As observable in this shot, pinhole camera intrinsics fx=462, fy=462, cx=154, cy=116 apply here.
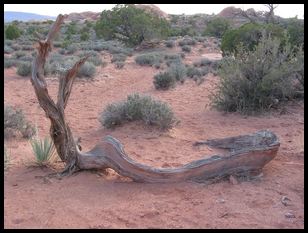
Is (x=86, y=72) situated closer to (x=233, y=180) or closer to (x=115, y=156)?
(x=115, y=156)

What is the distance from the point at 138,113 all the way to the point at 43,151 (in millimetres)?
2626

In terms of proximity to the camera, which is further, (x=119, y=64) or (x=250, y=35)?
(x=119, y=64)

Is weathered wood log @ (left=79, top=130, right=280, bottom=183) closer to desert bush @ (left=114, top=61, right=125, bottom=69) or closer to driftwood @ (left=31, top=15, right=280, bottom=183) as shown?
driftwood @ (left=31, top=15, right=280, bottom=183)

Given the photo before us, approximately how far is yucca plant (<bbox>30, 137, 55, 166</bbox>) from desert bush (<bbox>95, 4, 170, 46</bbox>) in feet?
74.8

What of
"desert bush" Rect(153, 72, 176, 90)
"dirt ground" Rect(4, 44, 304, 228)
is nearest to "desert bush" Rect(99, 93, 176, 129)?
"dirt ground" Rect(4, 44, 304, 228)

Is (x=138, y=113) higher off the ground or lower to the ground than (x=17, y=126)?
higher

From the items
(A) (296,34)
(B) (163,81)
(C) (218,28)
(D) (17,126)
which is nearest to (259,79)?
(B) (163,81)

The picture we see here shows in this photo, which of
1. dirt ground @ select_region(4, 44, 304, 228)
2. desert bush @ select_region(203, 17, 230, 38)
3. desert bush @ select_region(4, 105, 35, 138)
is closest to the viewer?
dirt ground @ select_region(4, 44, 304, 228)

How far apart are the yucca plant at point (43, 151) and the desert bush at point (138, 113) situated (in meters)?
2.26

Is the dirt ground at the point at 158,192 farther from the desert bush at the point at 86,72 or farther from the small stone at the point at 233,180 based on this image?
the desert bush at the point at 86,72

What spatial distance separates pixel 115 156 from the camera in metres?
5.45

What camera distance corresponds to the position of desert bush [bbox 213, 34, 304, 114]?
9.46 m

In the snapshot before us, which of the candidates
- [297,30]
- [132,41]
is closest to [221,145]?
[297,30]
